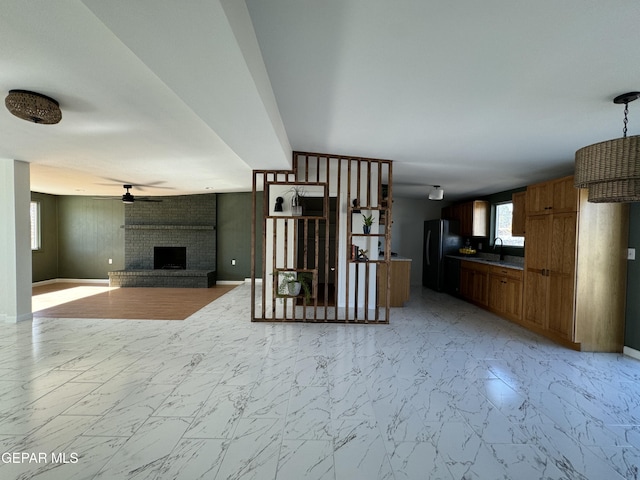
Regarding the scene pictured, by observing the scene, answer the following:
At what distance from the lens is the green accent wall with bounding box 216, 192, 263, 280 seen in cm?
799

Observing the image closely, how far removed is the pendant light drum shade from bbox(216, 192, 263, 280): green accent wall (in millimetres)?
7159

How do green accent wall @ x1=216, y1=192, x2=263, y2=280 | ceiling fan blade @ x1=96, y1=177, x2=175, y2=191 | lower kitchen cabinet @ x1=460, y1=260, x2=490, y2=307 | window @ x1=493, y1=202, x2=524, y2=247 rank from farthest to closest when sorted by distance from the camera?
green accent wall @ x1=216, y1=192, x2=263, y2=280
ceiling fan blade @ x1=96, y1=177, x2=175, y2=191
window @ x1=493, y1=202, x2=524, y2=247
lower kitchen cabinet @ x1=460, y1=260, x2=490, y2=307

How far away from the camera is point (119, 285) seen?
7.45m

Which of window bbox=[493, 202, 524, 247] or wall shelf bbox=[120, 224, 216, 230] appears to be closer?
window bbox=[493, 202, 524, 247]

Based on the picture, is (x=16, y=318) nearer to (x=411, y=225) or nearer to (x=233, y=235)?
(x=233, y=235)

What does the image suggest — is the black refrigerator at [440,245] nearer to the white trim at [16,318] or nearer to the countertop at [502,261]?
the countertop at [502,261]

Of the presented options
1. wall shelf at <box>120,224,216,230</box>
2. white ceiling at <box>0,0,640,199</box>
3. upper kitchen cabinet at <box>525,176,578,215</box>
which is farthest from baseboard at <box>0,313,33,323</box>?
upper kitchen cabinet at <box>525,176,578,215</box>

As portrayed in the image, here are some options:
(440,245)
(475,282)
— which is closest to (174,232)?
(440,245)

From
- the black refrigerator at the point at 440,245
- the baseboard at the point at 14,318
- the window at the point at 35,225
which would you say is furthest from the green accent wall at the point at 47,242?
the black refrigerator at the point at 440,245

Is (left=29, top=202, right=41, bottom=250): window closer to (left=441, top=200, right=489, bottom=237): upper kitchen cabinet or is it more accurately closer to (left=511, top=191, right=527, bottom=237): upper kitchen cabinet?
(left=441, top=200, right=489, bottom=237): upper kitchen cabinet

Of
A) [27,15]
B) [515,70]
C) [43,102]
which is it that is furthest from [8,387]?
[515,70]

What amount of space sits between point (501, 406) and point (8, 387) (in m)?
4.16

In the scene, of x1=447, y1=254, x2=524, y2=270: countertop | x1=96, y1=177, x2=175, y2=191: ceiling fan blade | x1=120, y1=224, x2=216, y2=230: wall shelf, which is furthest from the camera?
x1=120, y1=224, x2=216, y2=230: wall shelf

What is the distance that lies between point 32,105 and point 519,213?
6.17 metres
